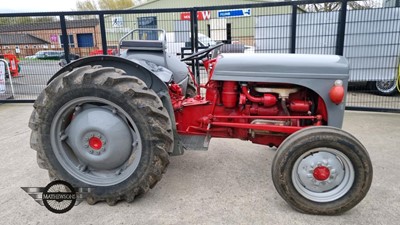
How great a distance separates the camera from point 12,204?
2.69 meters

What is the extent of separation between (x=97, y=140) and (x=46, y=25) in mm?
5006

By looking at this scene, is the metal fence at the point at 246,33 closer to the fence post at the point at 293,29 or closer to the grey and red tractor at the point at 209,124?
the fence post at the point at 293,29

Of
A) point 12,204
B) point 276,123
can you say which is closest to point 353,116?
point 276,123

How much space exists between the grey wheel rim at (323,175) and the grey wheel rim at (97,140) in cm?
136

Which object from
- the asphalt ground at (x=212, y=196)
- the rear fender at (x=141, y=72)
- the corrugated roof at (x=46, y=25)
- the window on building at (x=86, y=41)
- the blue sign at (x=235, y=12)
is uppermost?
the blue sign at (x=235, y=12)

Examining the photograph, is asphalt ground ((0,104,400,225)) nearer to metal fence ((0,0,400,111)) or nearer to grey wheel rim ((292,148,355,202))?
grey wheel rim ((292,148,355,202))

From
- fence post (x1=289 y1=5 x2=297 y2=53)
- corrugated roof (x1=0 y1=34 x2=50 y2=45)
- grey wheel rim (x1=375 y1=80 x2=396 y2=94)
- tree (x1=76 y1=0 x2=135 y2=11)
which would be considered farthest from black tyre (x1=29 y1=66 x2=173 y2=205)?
tree (x1=76 y1=0 x2=135 y2=11)

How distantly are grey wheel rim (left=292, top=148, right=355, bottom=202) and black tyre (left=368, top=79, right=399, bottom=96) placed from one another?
4.82 metres

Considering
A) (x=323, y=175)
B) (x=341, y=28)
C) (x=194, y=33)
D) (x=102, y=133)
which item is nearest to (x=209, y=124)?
→ (x=102, y=133)

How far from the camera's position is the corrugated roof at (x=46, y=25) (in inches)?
245

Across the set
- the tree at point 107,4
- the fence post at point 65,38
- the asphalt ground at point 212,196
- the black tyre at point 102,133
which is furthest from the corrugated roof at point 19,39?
the tree at point 107,4

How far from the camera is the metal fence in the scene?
208 inches

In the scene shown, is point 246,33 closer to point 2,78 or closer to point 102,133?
point 102,133

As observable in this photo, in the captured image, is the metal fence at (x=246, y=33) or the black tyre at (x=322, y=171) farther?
the metal fence at (x=246, y=33)
